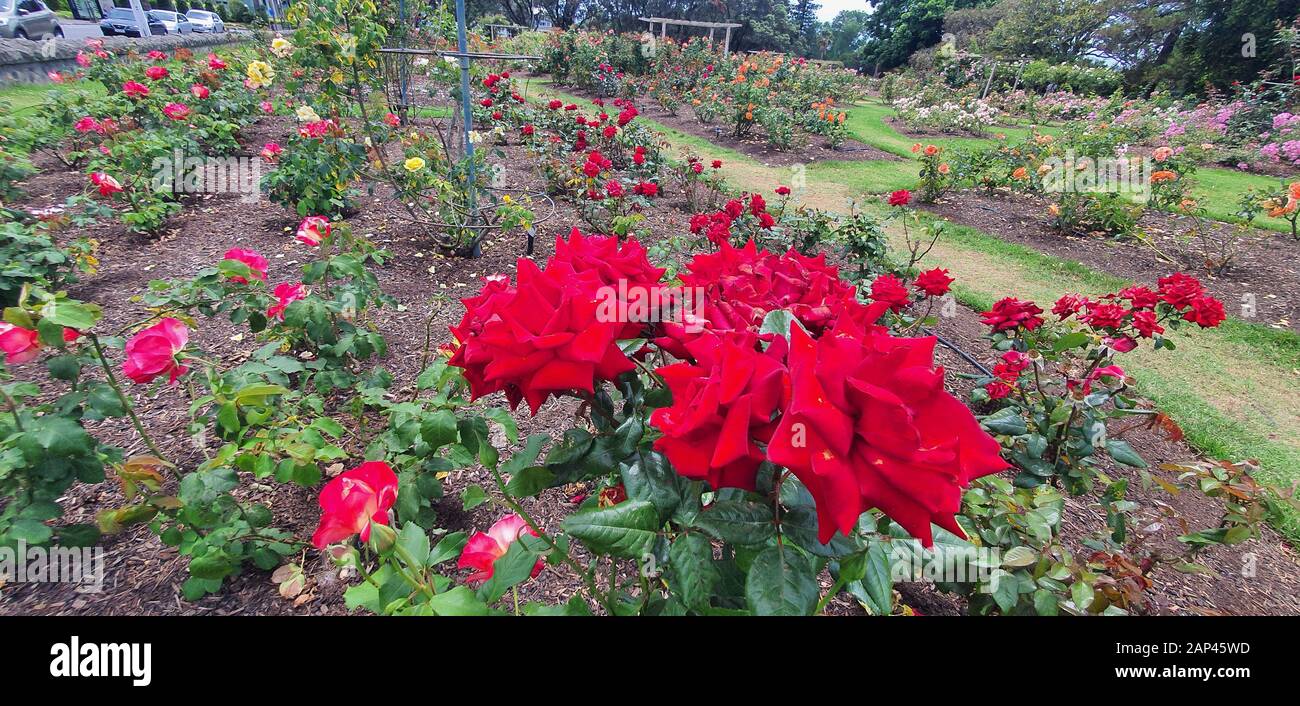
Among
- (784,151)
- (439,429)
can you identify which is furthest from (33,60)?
(439,429)

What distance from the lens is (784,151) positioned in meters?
10.0

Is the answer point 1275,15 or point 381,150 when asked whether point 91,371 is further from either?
point 1275,15

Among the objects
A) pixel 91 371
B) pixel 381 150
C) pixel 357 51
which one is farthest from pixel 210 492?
Result: pixel 381 150

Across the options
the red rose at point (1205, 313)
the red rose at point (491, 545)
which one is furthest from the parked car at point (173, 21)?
the red rose at point (1205, 313)

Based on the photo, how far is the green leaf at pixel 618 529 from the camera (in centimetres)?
74

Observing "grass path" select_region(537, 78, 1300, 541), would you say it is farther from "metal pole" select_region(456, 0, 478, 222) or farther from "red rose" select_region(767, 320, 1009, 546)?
"metal pole" select_region(456, 0, 478, 222)

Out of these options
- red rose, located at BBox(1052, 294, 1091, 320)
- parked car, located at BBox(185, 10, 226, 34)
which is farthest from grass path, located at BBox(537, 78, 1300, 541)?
parked car, located at BBox(185, 10, 226, 34)

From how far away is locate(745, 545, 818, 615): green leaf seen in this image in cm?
68

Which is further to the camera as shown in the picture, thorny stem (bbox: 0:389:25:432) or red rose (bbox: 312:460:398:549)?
Result: thorny stem (bbox: 0:389:25:432)

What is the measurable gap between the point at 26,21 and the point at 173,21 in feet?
39.8

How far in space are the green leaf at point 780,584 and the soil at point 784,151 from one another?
30.2 ft

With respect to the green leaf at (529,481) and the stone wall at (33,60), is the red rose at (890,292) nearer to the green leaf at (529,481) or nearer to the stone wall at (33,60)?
the green leaf at (529,481)

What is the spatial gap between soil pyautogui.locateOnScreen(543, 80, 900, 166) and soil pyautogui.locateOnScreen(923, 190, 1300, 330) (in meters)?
3.05

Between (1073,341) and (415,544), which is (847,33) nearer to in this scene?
(1073,341)
